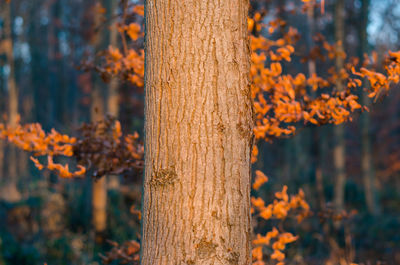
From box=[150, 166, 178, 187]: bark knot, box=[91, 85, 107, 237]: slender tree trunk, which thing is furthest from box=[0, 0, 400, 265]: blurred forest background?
box=[150, 166, 178, 187]: bark knot

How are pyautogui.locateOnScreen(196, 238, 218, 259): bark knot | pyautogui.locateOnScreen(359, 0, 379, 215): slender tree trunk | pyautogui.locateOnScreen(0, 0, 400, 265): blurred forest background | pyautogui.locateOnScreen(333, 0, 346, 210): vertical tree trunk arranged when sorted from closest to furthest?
pyautogui.locateOnScreen(196, 238, 218, 259): bark knot, pyautogui.locateOnScreen(0, 0, 400, 265): blurred forest background, pyautogui.locateOnScreen(333, 0, 346, 210): vertical tree trunk, pyautogui.locateOnScreen(359, 0, 379, 215): slender tree trunk

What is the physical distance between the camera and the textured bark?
1.95 m

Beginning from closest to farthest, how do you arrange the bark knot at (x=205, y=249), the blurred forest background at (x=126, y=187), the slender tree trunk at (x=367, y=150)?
the bark knot at (x=205, y=249) → the blurred forest background at (x=126, y=187) → the slender tree trunk at (x=367, y=150)

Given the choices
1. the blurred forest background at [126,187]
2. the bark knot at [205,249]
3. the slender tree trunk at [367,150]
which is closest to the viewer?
the bark knot at [205,249]

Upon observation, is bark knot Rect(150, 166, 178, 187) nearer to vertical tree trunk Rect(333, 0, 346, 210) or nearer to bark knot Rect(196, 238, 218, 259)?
bark knot Rect(196, 238, 218, 259)

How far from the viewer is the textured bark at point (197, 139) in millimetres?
1947

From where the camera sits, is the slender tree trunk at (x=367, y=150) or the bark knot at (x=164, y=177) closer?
the bark knot at (x=164, y=177)

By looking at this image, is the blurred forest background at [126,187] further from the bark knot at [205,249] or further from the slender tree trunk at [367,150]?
the bark knot at [205,249]

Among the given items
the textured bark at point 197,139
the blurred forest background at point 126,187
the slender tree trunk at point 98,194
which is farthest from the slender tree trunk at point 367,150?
the textured bark at point 197,139

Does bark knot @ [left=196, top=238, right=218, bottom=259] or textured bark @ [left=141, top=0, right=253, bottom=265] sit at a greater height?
textured bark @ [left=141, top=0, right=253, bottom=265]

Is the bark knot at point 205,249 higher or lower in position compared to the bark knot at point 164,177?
lower

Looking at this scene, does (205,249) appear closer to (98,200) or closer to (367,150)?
(98,200)

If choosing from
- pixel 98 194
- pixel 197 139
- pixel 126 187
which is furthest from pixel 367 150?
pixel 197 139

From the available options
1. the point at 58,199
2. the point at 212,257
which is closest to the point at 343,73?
the point at 212,257
